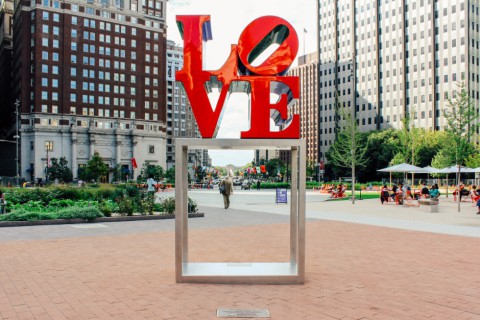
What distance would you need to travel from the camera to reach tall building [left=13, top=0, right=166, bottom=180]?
87.9 metres

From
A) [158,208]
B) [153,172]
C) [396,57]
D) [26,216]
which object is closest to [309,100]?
[396,57]

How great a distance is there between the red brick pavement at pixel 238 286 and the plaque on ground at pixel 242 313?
5.3 inches

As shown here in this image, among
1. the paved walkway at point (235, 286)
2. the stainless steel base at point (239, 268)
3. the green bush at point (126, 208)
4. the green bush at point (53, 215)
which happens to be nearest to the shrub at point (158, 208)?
the green bush at point (126, 208)

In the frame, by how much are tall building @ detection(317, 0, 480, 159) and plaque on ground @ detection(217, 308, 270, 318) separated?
91.7 metres

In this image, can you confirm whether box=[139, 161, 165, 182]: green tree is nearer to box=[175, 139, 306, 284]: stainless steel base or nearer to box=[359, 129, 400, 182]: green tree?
box=[359, 129, 400, 182]: green tree

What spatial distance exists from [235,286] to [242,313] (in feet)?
5.49

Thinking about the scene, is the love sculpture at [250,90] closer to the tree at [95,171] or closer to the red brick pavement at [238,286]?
the red brick pavement at [238,286]

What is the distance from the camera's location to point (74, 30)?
91.6 meters

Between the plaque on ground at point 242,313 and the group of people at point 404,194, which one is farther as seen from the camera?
the group of people at point 404,194

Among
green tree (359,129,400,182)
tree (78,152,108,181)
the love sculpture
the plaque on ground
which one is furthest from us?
green tree (359,129,400,182)

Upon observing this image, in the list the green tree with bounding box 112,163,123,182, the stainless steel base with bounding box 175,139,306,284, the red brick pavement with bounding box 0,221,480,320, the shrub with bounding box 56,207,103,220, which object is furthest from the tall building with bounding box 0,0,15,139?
the stainless steel base with bounding box 175,139,306,284

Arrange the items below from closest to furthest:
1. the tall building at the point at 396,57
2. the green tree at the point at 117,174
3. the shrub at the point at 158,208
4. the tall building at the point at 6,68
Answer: the shrub at the point at 158,208 → the green tree at the point at 117,174 → the tall building at the point at 396,57 → the tall building at the point at 6,68

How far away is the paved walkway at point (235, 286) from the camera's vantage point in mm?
6094

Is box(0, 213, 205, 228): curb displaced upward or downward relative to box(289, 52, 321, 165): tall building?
downward
